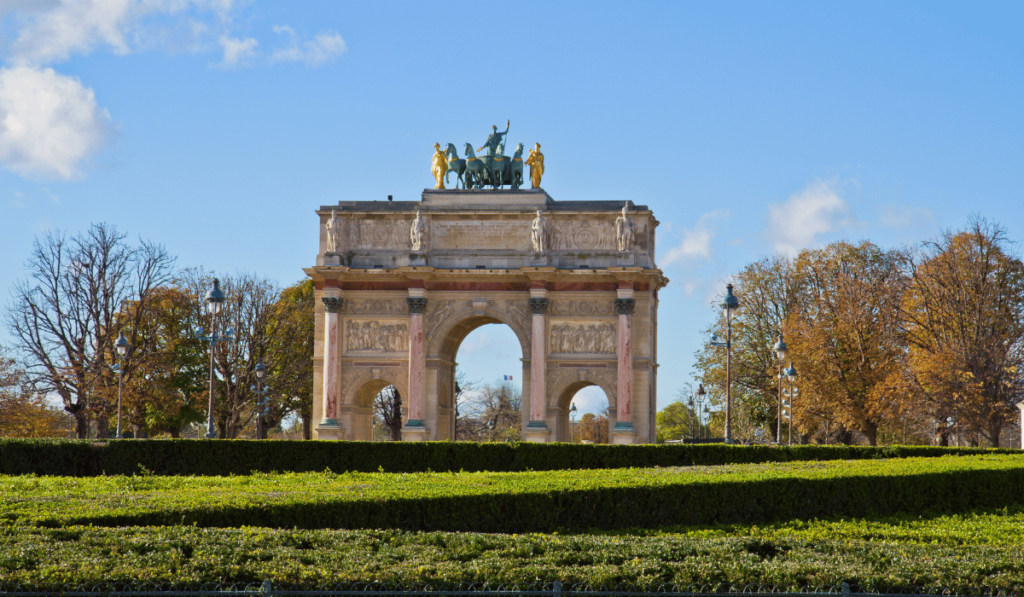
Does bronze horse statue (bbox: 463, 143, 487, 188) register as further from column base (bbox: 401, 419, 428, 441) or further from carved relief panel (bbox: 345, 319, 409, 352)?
column base (bbox: 401, 419, 428, 441)

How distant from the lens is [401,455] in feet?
97.3

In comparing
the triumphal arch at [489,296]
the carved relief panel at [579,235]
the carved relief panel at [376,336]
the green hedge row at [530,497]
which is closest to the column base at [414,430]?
the triumphal arch at [489,296]

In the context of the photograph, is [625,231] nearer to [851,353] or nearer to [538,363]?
[538,363]

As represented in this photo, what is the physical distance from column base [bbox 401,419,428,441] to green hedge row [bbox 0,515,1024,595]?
34739mm

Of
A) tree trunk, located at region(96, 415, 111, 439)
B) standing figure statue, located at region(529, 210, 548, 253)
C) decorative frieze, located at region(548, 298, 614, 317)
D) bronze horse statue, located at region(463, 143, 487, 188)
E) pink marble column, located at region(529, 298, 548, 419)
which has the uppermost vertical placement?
bronze horse statue, located at region(463, 143, 487, 188)

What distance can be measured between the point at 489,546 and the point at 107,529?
4.15 m

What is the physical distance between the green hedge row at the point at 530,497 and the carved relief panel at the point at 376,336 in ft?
89.5

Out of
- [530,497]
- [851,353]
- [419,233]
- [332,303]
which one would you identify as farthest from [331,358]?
[530,497]

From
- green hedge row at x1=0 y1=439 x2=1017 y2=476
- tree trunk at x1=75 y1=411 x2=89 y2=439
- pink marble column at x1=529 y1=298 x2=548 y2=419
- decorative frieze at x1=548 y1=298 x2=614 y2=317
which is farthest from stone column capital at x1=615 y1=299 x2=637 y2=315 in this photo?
tree trunk at x1=75 y1=411 x2=89 y2=439

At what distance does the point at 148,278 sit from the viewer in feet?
180

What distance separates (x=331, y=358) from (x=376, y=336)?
226 centimetres

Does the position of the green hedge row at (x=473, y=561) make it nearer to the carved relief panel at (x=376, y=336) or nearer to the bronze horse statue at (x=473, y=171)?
the carved relief panel at (x=376, y=336)

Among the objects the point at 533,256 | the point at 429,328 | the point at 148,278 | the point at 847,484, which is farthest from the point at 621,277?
the point at 847,484

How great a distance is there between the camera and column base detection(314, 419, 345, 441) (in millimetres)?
47522
